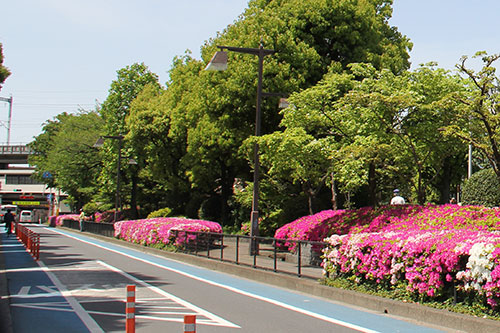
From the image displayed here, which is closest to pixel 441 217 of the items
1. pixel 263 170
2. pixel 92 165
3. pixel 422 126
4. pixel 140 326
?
pixel 422 126

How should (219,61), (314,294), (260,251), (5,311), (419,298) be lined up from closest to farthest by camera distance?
(5,311) < (419,298) < (314,294) < (260,251) < (219,61)

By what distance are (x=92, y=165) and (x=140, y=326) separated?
57227mm

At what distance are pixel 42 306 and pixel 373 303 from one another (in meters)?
6.32

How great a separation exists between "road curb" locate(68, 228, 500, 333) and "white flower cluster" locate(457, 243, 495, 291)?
20.9 inches

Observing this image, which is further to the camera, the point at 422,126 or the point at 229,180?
the point at 229,180

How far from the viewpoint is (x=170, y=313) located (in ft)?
35.2

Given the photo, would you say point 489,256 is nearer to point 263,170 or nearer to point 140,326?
point 140,326

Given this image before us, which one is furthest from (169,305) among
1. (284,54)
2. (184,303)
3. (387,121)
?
(284,54)

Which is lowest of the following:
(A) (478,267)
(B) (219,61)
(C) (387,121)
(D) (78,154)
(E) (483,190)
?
(A) (478,267)

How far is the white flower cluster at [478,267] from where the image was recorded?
9031 mm

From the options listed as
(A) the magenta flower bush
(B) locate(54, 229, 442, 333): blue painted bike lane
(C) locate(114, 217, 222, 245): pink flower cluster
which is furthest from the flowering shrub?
(C) locate(114, 217, 222, 245): pink flower cluster

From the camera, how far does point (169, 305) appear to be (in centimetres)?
1173

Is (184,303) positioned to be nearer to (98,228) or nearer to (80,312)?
(80,312)

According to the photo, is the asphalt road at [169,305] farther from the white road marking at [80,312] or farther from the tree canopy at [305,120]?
the tree canopy at [305,120]
